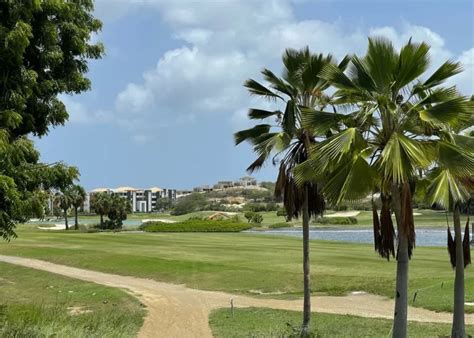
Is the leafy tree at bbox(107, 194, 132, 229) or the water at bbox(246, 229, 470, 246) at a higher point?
the leafy tree at bbox(107, 194, 132, 229)

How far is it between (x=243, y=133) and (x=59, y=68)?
7.42 m

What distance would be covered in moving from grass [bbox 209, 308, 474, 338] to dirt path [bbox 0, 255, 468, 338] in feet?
2.19

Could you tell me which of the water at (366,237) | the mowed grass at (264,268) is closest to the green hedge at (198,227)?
the water at (366,237)

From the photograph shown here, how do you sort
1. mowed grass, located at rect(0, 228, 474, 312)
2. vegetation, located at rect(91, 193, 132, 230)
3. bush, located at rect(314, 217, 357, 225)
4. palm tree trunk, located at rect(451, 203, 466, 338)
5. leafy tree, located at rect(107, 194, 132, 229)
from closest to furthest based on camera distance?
palm tree trunk, located at rect(451, 203, 466, 338) → mowed grass, located at rect(0, 228, 474, 312) → vegetation, located at rect(91, 193, 132, 230) → leafy tree, located at rect(107, 194, 132, 229) → bush, located at rect(314, 217, 357, 225)

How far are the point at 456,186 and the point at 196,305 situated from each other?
14916mm

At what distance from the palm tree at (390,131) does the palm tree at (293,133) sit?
16.0ft

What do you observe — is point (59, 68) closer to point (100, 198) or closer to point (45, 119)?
point (45, 119)

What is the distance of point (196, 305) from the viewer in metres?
25.0

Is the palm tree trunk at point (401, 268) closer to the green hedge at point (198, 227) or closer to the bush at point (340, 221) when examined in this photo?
the green hedge at point (198, 227)

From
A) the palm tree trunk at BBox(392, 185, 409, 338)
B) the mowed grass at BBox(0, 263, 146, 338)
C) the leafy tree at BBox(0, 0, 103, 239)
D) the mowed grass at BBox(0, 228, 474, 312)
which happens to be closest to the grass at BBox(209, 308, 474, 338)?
the mowed grass at BBox(0, 263, 146, 338)

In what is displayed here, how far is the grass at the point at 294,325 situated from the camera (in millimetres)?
17220

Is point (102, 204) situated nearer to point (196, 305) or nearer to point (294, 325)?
point (196, 305)

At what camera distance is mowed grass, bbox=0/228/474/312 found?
2906 cm

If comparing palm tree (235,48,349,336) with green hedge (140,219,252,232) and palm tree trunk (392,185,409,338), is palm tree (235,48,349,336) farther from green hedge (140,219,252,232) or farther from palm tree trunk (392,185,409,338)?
green hedge (140,219,252,232)
